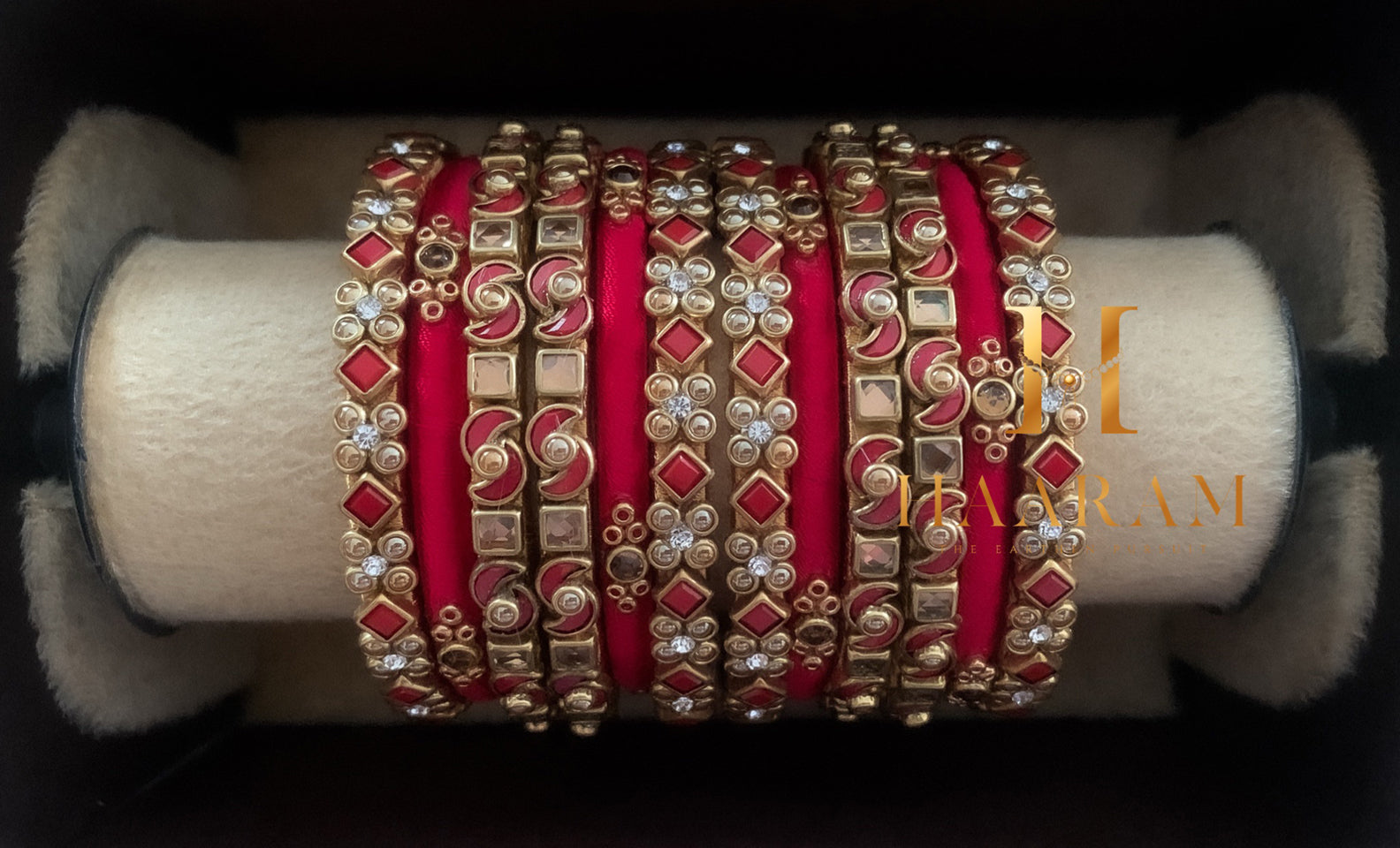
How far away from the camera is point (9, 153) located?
1.65ft

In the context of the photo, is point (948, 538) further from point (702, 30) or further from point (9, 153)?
point (9, 153)

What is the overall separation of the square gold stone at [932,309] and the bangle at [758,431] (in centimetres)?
6

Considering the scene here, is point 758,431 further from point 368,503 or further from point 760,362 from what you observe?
point 368,503

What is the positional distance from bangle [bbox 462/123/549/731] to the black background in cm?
14

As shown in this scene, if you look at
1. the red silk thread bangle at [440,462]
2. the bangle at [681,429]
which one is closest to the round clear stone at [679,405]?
the bangle at [681,429]

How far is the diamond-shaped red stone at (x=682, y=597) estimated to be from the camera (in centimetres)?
48

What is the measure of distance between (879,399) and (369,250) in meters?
0.27

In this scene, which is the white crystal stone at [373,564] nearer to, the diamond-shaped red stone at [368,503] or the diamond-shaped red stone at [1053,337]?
the diamond-shaped red stone at [368,503]

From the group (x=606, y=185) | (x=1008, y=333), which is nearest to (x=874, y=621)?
(x=1008, y=333)

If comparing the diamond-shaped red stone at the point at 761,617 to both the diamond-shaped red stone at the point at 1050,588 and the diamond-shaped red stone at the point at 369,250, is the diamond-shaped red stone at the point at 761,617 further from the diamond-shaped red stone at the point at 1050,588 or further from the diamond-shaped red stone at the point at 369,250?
the diamond-shaped red stone at the point at 369,250

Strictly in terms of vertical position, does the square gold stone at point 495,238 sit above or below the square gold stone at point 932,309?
above

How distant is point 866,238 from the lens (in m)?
0.48

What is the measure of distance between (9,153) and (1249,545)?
721 millimetres

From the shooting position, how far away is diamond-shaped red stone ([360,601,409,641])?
487 mm
